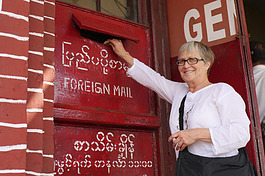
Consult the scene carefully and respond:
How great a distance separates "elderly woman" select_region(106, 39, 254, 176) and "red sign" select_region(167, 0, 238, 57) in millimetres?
278

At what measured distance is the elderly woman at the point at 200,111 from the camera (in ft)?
5.69

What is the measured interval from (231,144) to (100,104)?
0.73 m

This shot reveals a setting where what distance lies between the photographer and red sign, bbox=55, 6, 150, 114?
194 cm

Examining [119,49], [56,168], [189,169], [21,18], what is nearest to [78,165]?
[56,168]

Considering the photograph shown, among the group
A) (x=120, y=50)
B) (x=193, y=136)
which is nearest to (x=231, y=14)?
(x=120, y=50)

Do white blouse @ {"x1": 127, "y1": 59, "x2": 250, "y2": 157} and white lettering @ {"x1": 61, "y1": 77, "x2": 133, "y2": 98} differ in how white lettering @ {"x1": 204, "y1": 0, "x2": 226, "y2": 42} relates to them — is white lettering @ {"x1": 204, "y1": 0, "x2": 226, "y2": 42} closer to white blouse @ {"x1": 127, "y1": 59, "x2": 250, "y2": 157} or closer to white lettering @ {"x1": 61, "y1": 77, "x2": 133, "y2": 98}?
white blouse @ {"x1": 127, "y1": 59, "x2": 250, "y2": 157}

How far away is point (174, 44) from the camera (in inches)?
98.7

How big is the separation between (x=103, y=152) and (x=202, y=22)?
1044 mm

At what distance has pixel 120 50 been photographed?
2.16 metres

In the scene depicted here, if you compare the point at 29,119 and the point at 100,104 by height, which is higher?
the point at 100,104

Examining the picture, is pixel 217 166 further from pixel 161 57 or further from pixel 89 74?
pixel 161 57

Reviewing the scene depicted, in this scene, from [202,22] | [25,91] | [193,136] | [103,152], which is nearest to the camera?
[25,91]

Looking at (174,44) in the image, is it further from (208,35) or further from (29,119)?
(29,119)

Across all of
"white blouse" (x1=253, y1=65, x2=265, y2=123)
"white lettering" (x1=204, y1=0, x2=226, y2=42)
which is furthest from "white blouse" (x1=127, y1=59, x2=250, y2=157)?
"white blouse" (x1=253, y1=65, x2=265, y2=123)
